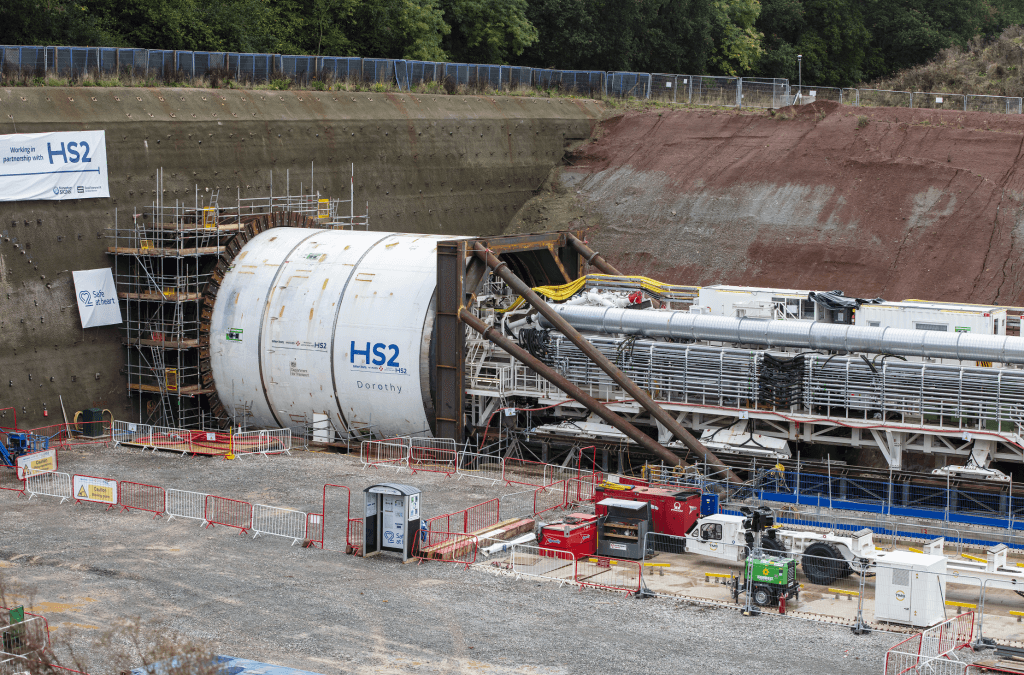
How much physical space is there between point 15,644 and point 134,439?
62.7 ft

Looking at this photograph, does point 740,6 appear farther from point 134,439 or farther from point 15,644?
point 15,644

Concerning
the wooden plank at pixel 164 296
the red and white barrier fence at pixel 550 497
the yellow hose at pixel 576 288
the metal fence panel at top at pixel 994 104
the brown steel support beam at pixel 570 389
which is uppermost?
the metal fence panel at top at pixel 994 104

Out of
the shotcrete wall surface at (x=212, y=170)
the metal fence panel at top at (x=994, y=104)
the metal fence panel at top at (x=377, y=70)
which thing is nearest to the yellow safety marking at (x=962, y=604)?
the shotcrete wall surface at (x=212, y=170)

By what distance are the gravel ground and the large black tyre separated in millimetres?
2836

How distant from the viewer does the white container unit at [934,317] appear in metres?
34.2

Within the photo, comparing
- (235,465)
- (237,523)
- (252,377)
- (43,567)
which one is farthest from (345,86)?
(43,567)

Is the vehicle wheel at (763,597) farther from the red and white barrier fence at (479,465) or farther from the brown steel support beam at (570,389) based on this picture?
the red and white barrier fence at (479,465)

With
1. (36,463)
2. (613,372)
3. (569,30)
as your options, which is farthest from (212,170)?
(569,30)

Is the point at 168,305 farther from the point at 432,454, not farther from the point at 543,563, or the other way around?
the point at 543,563

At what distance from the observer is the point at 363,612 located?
955 inches

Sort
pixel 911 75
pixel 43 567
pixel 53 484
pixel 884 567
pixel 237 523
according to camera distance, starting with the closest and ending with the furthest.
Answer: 1. pixel 884 567
2. pixel 43 567
3. pixel 237 523
4. pixel 53 484
5. pixel 911 75

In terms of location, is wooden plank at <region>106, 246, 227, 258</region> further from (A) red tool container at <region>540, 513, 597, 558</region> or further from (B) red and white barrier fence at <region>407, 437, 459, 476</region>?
(A) red tool container at <region>540, 513, 597, 558</region>

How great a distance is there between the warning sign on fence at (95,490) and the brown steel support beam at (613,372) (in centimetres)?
1171

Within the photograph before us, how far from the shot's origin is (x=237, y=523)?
30203 mm
